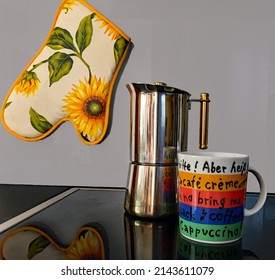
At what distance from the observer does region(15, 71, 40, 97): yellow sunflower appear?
856mm

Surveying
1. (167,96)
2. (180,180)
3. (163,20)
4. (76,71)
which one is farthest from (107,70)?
(180,180)

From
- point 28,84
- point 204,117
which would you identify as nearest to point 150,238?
point 204,117

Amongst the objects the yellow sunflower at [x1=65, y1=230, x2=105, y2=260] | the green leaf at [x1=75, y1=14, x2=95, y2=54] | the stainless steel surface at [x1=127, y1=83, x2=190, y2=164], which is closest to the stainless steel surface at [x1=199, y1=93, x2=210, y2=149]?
the stainless steel surface at [x1=127, y1=83, x2=190, y2=164]

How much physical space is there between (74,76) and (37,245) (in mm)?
494

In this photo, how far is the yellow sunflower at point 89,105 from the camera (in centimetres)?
84

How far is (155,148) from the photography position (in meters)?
0.57

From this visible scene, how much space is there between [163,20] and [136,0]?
83 millimetres

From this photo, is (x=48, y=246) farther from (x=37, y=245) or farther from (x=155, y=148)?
(x=155, y=148)

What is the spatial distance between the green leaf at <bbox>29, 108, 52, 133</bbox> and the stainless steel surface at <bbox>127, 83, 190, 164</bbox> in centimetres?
35

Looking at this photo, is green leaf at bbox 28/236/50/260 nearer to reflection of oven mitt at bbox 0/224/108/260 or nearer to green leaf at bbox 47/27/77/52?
reflection of oven mitt at bbox 0/224/108/260

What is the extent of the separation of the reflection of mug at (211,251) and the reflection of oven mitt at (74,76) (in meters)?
0.45

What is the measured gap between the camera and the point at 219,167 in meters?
0.46

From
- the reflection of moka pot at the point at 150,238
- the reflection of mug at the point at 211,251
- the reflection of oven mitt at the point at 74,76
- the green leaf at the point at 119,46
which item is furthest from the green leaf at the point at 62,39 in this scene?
the reflection of mug at the point at 211,251

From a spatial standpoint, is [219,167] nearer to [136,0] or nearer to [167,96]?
[167,96]
